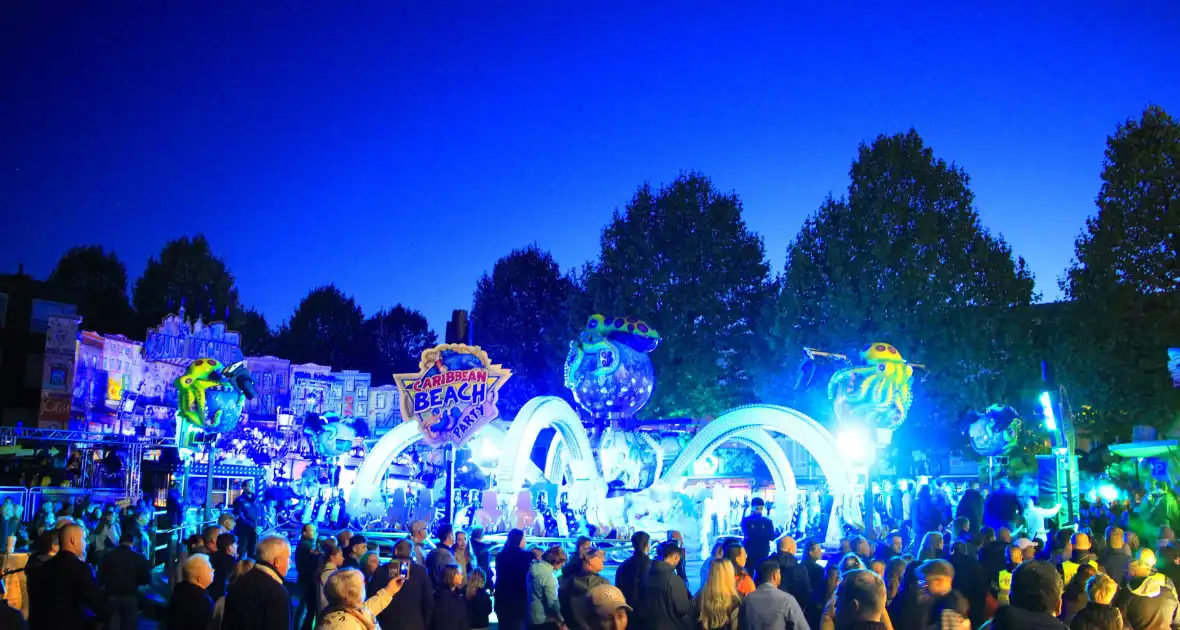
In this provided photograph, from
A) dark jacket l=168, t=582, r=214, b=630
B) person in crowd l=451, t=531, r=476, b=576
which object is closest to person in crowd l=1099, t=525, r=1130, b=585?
person in crowd l=451, t=531, r=476, b=576

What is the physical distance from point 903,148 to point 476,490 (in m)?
20.4

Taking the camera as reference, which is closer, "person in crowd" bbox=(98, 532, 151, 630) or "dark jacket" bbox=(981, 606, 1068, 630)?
"dark jacket" bbox=(981, 606, 1068, 630)

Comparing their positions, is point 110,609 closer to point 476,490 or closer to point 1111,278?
point 476,490

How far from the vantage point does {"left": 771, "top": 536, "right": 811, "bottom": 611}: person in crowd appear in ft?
32.9

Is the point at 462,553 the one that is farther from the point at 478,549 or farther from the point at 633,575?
the point at 633,575

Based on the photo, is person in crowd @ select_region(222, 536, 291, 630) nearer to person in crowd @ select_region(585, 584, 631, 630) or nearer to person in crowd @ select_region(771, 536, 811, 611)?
person in crowd @ select_region(585, 584, 631, 630)

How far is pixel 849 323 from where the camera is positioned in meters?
35.6

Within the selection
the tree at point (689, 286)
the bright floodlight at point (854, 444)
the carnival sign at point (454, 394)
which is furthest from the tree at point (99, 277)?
the bright floodlight at point (854, 444)

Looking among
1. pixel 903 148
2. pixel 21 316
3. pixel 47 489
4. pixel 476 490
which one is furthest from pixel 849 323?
pixel 21 316

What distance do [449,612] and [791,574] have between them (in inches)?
133

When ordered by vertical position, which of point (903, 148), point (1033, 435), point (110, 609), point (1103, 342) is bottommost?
point (110, 609)

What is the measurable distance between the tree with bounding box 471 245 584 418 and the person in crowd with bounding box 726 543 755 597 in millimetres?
41449

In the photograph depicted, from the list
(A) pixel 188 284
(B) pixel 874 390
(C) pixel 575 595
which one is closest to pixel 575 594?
(C) pixel 575 595

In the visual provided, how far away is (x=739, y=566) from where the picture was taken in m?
9.09
